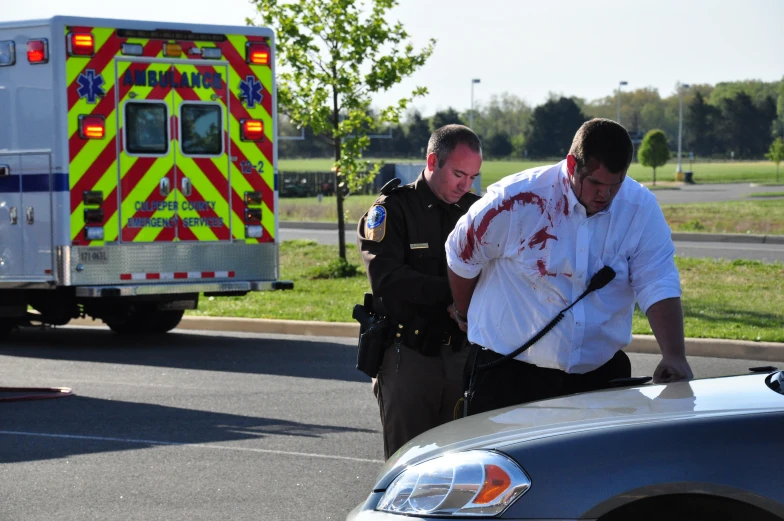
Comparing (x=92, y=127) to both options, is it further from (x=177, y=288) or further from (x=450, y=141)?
(x=450, y=141)

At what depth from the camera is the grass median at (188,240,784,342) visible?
11508 millimetres

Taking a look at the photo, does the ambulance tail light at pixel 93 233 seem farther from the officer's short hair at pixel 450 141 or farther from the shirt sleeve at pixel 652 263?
the shirt sleeve at pixel 652 263

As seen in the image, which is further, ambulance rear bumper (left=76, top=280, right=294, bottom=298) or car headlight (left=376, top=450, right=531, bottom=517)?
ambulance rear bumper (left=76, top=280, right=294, bottom=298)

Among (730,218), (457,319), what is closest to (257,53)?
(457,319)

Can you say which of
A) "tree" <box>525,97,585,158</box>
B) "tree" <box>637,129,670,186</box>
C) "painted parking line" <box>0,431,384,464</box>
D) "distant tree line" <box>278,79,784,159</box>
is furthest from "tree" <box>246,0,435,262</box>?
"tree" <box>525,97,585,158</box>

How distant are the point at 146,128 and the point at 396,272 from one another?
7.31 meters

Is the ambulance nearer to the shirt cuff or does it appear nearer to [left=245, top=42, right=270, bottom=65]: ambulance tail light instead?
[left=245, top=42, right=270, bottom=65]: ambulance tail light

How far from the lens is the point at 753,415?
10.1ft

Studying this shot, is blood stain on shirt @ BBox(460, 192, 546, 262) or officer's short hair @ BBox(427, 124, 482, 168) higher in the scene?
officer's short hair @ BBox(427, 124, 482, 168)

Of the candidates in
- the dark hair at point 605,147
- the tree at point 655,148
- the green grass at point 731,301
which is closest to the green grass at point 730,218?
the green grass at point 731,301

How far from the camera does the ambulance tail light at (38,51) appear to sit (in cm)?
1096

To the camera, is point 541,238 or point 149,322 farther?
point 149,322

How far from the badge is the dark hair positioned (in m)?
1.14

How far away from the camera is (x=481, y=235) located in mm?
4086
